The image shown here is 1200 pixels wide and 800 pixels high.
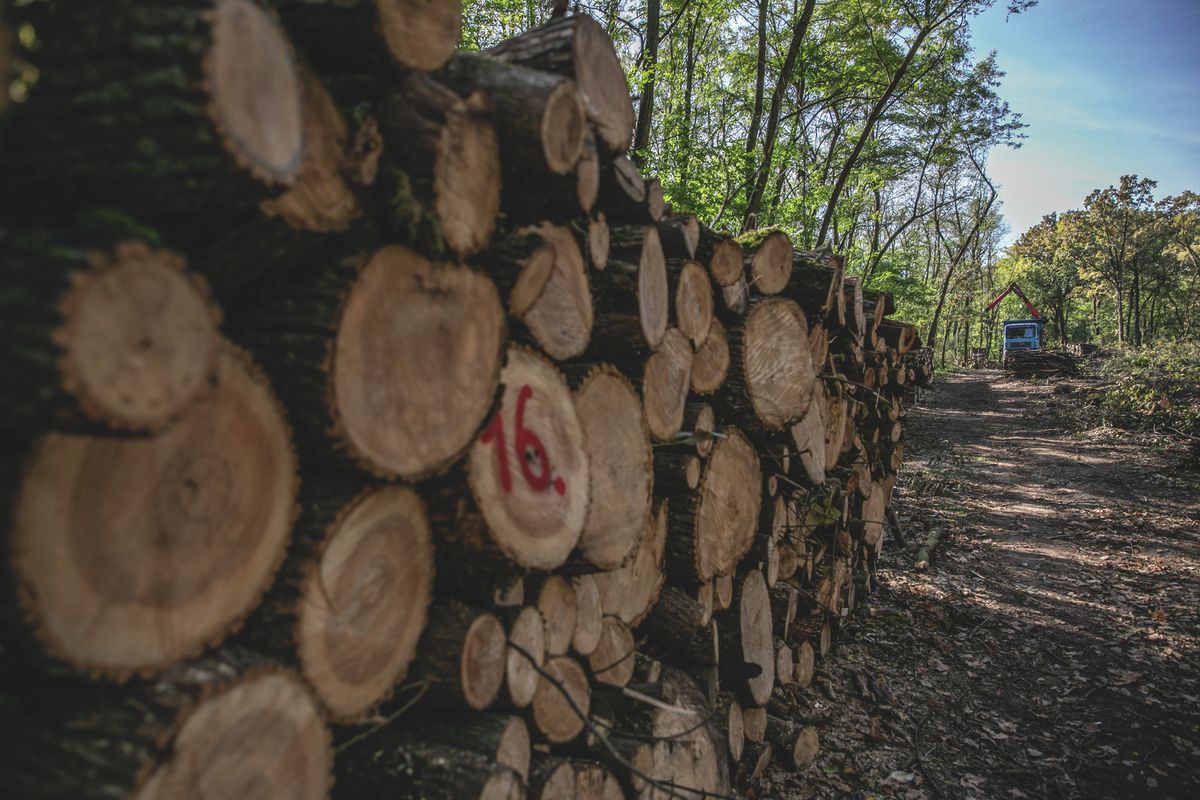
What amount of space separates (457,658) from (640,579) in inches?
46.7

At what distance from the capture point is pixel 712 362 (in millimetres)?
3170

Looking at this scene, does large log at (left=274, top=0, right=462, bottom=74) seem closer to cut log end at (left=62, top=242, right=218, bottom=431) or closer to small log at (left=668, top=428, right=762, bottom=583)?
cut log end at (left=62, top=242, right=218, bottom=431)

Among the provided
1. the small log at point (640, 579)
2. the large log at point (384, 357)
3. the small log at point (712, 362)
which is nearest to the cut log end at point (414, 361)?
the large log at point (384, 357)

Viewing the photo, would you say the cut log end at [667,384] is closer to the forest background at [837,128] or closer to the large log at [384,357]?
the large log at [384,357]

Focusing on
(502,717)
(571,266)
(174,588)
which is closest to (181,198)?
(174,588)

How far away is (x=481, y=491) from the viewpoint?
174 centimetres

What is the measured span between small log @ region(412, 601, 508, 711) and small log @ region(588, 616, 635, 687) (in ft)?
2.26

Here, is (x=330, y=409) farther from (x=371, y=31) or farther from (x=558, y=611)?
(x=558, y=611)

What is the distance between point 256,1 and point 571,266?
3.86 ft

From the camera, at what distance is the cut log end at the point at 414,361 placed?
1.40 metres

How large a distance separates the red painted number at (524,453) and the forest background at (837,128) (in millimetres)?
7784

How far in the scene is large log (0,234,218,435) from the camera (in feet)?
2.81

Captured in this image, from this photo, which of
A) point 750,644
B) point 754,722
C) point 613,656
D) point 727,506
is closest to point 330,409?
point 613,656

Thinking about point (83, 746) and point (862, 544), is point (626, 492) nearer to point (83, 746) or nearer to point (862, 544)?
point (83, 746)
